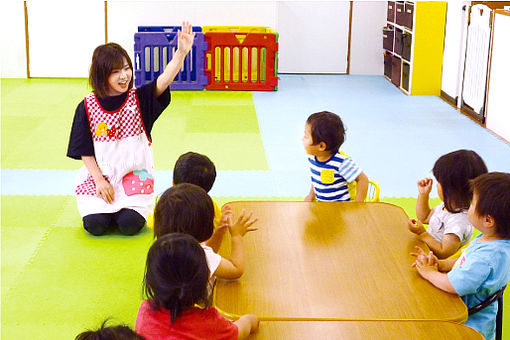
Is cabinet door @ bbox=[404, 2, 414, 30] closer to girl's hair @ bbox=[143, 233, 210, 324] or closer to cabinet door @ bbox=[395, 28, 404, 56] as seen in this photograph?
cabinet door @ bbox=[395, 28, 404, 56]

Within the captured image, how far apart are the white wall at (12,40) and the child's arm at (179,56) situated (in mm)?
5782

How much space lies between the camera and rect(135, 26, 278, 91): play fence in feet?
26.8

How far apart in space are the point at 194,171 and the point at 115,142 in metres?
1.32

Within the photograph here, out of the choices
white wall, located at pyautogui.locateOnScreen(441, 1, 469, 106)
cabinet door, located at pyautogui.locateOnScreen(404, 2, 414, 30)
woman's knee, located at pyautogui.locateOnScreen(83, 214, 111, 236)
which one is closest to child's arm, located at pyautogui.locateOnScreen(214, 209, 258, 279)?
woman's knee, located at pyautogui.locateOnScreen(83, 214, 111, 236)

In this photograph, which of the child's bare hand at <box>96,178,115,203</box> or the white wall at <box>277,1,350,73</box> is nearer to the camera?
the child's bare hand at <box>96,178,115,203</box>

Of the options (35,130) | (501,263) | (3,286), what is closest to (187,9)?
(35,130)

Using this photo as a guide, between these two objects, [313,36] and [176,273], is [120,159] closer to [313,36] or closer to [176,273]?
[176,273]

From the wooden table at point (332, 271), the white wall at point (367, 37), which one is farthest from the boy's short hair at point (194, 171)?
the white wall at point (367, 37)

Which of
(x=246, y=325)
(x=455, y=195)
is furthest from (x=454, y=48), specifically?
(x=246, y=325)

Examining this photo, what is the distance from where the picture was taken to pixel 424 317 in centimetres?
186

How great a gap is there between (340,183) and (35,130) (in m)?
4.01

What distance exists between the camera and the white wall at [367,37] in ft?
30.7

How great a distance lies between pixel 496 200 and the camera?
6.83 ft

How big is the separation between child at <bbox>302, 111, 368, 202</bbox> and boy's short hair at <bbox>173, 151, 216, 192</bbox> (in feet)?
1.93
